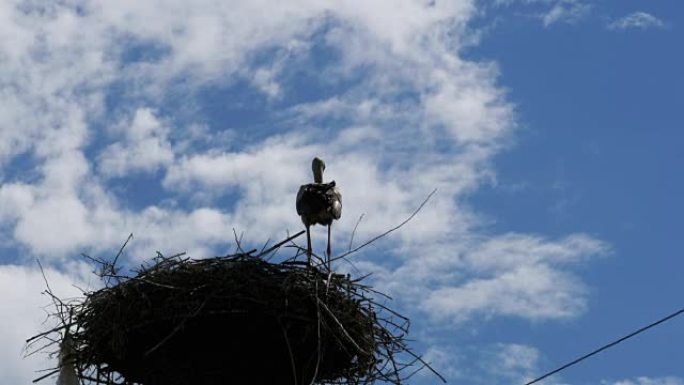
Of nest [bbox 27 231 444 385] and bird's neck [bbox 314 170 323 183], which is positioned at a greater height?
bird's neck [bbox 314 170 323 183]

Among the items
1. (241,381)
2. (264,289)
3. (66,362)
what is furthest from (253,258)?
(66,362)

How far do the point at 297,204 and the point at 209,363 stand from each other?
2.89m

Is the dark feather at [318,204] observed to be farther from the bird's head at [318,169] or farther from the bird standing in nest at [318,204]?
the bird's head at [318,169]

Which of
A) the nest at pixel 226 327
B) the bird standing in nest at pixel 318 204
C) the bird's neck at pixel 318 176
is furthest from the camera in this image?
the bird's neck at pixel 318 176

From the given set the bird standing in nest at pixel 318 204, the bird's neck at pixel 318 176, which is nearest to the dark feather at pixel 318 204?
the bird standing in nest at pixel 318 204

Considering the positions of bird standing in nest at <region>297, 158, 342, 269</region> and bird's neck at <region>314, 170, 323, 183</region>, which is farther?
bird's neck at <region>314, 170, 323, 183</region>

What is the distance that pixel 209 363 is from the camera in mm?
7805

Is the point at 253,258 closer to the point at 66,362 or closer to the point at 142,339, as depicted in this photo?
the point at 142,339

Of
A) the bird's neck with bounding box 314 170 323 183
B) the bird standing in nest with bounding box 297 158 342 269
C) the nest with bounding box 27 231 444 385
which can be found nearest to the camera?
the nest with bounding box 27 231 444 385

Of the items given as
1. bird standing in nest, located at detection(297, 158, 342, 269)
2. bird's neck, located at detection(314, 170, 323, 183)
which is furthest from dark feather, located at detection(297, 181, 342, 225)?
bird's neck, located at detection(314, 170, 323, 183)

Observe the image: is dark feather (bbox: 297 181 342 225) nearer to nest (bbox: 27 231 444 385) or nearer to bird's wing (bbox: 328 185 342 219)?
bird's wing (bbox: 328 185 342 219)

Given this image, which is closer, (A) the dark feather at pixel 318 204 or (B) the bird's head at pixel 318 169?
(A) the dark feather at pixel 318 204

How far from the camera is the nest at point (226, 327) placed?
765 cm

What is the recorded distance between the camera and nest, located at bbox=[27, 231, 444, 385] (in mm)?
7648
